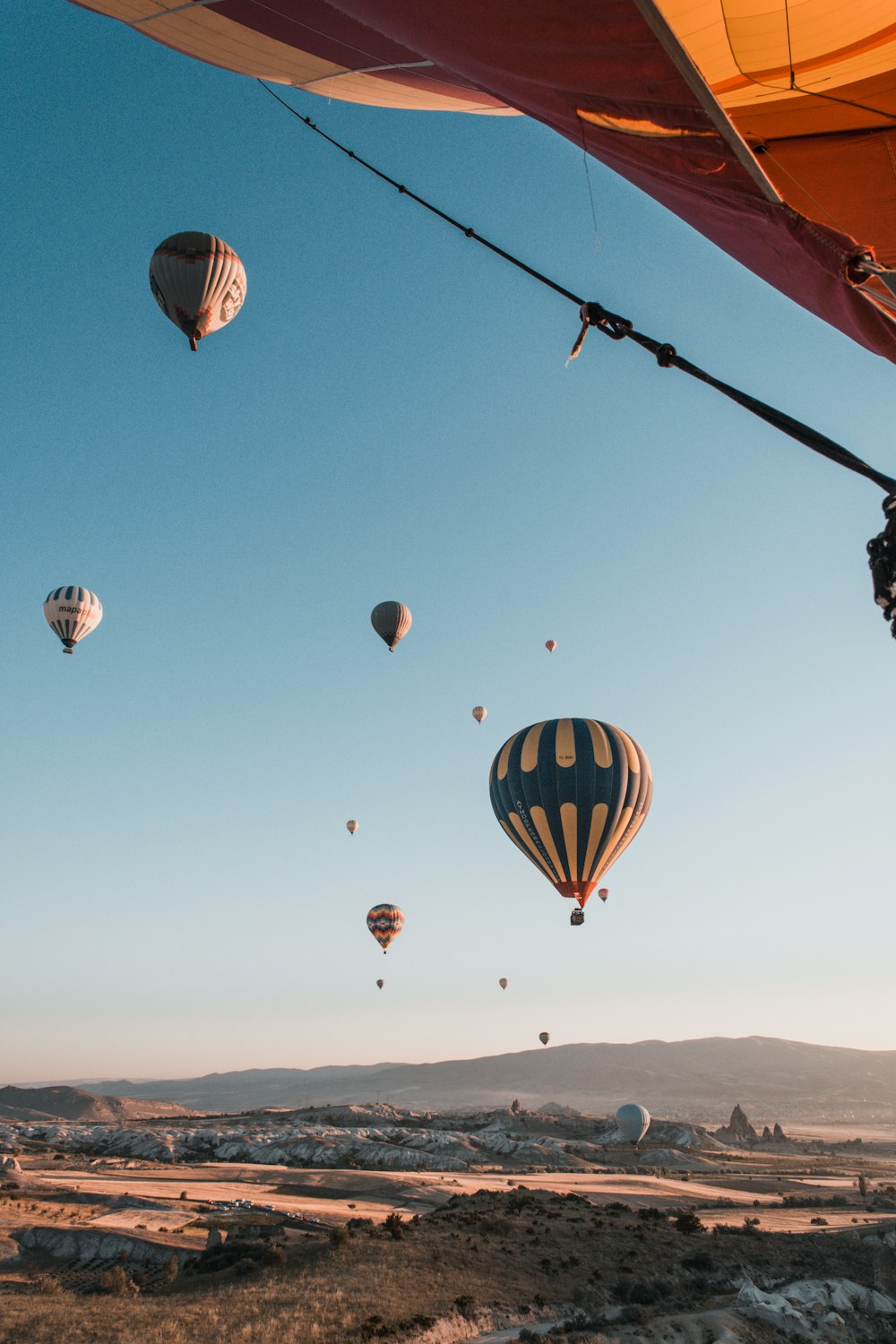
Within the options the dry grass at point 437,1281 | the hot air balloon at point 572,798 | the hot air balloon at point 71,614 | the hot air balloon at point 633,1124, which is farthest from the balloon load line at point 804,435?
the hot air balloon at point 633,1124

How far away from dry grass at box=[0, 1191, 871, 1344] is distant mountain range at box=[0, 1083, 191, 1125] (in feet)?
352

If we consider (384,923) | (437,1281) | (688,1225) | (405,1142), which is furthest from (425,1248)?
(405,1142)

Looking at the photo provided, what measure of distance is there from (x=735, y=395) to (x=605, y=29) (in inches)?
112

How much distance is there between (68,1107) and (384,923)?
3677 inches

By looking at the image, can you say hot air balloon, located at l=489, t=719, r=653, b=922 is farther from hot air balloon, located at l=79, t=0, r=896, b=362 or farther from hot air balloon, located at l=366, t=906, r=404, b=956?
hot air balloon, located at l=366, t=906, r=404, b=956

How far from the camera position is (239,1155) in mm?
58000

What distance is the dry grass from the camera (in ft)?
64.3

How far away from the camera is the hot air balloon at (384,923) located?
62344mm

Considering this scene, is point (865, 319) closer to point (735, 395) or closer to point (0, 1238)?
point (735, 395)

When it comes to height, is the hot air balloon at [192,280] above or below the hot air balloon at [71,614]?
above

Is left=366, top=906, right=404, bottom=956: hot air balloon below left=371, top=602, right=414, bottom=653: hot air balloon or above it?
below

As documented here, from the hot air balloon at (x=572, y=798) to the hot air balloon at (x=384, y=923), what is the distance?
1409 inches

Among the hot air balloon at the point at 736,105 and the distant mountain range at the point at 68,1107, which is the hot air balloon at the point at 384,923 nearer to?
the hot air balloon at the point at 736,105

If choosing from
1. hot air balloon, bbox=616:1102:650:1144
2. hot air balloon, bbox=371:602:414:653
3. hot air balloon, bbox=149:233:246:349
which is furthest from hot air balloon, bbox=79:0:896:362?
hot air balloon, bbox=616:1102:650:1144
